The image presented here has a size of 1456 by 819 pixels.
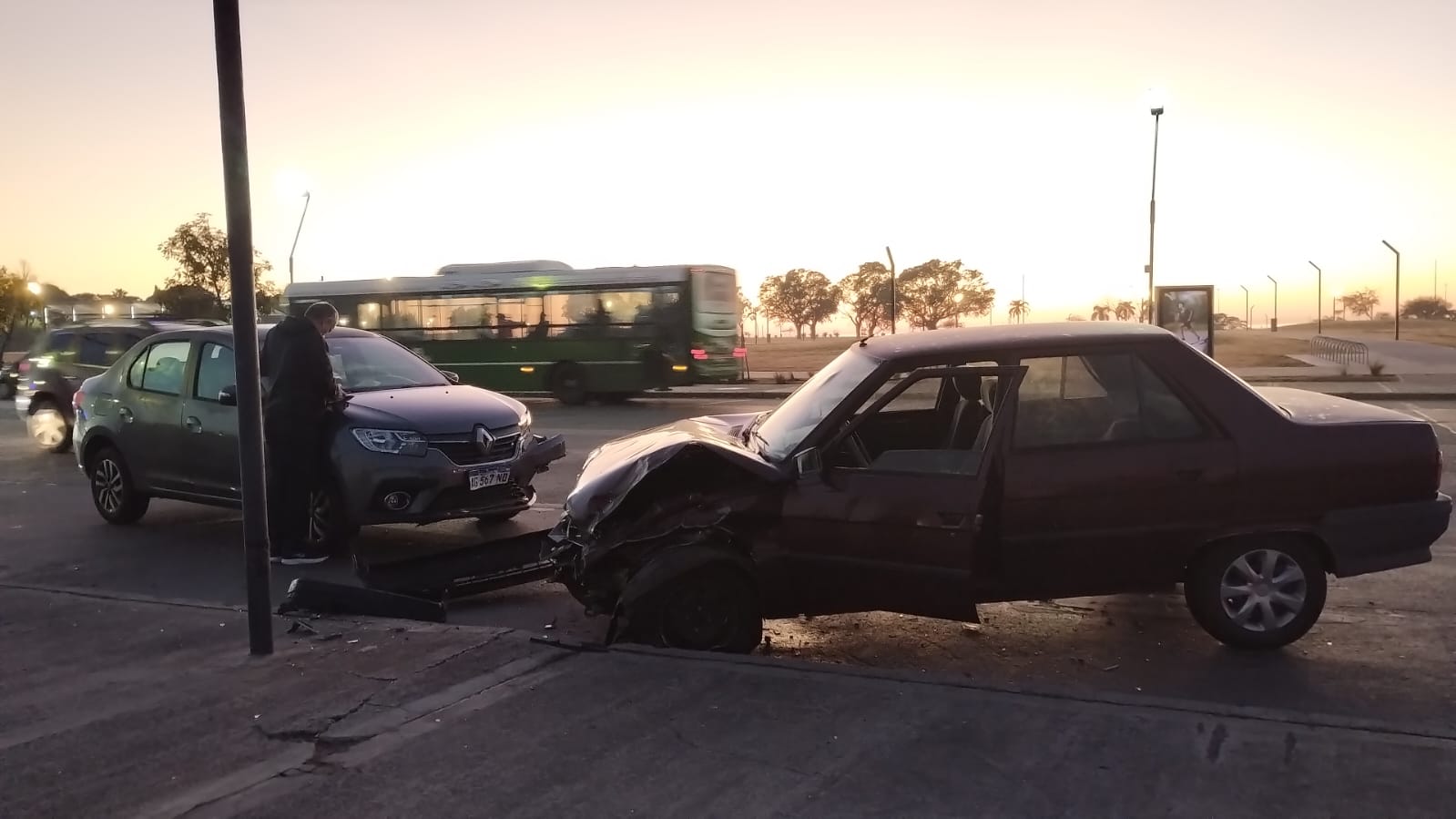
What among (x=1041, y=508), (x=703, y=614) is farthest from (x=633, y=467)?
(x=1041, y=508)

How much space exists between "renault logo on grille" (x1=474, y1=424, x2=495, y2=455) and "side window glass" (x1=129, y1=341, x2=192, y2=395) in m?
2.74

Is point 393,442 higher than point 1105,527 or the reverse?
higher

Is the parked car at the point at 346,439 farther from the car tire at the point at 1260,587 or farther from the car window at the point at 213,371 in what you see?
the car tire at the point at 1260,587

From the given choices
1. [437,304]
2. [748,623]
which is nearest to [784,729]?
[748,623]

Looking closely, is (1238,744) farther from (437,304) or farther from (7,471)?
(437,304)

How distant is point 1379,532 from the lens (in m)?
5.13

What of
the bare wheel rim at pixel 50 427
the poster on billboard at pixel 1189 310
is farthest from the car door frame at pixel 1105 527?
the poster on billboard at pixel 1189 310

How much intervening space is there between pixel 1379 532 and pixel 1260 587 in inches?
23.2

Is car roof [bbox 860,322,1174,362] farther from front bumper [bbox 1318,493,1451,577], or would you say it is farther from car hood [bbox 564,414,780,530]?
front bumper [bbox 1318,493,1451,577]

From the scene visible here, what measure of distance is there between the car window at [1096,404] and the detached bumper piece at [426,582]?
2.78m

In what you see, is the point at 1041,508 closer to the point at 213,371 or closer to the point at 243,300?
the point at 243,300

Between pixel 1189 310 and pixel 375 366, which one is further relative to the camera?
pixel 1189 310

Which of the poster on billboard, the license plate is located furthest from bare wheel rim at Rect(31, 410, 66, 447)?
the poster on billboard

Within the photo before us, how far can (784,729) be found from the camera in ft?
13.3
